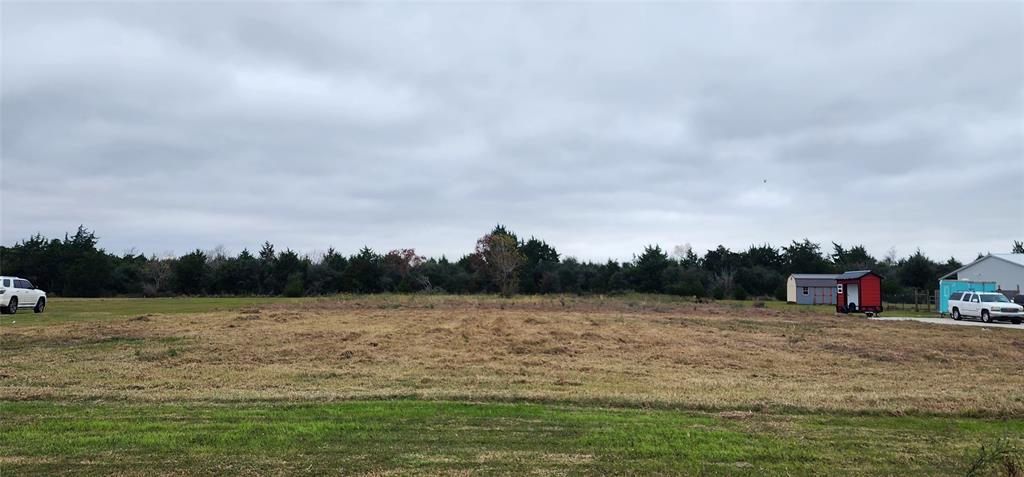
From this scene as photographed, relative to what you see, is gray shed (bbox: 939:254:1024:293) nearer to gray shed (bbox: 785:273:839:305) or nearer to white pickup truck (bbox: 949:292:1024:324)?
white pickup truck (bbox: 949:292:1024:324)

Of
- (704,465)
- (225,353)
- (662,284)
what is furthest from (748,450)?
(662,284)

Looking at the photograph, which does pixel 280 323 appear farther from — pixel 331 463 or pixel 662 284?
pixel 662 284

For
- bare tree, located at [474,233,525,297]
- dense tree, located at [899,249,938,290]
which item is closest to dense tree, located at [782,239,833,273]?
dense tree, located at [899,249,938,290]

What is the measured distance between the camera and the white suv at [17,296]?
29.2 metres

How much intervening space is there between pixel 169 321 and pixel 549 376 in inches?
748

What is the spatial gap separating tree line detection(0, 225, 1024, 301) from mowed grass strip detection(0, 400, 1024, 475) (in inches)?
2060

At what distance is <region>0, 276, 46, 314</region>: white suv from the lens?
29156 mm

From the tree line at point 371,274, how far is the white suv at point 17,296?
29204 millimetres

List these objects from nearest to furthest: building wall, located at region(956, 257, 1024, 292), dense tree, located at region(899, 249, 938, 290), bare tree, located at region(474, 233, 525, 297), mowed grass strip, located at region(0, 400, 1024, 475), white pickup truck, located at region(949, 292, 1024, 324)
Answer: mowed grass strip, located at region(0, 400, 1024, 475) < white pickup truck, located at region(949, 292, 1024, 324) < building wall, located at region(956, 257, 1024, 292) < dense tree, located at region(899, 249, 938, 290) < bare tree, located at region(474, 233, 525, 297)

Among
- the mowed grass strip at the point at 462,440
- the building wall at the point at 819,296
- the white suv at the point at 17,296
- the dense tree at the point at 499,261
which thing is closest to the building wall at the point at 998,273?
the building wall at the point at 819,296

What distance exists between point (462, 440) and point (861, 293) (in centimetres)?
3833

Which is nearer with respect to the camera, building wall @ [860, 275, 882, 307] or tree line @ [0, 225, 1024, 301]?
building wall @ [860, 275, 882, 307]

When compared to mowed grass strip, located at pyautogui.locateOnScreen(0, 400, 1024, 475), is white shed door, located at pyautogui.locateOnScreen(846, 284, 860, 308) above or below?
above

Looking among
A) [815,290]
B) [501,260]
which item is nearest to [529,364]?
[501,260]
